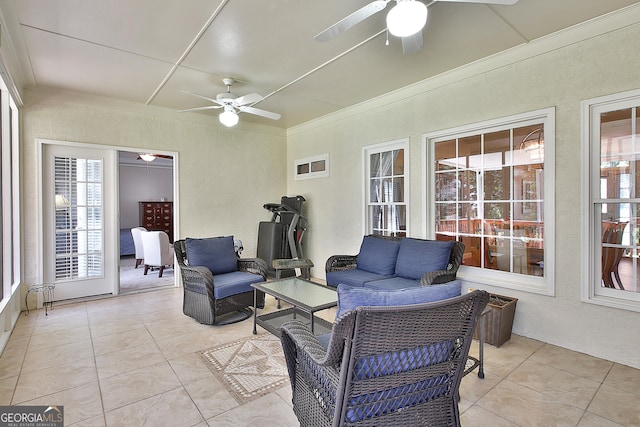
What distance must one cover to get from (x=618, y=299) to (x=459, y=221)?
1555mm

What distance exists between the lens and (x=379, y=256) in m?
3.91

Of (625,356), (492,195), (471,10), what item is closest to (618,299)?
→ (625,356)

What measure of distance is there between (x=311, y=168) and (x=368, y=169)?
1.34 metres

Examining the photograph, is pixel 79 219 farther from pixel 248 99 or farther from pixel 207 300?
pixel 248 99

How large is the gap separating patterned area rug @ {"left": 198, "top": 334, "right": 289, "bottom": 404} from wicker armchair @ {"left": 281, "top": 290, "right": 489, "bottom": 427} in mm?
830

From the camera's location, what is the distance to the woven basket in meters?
2.94

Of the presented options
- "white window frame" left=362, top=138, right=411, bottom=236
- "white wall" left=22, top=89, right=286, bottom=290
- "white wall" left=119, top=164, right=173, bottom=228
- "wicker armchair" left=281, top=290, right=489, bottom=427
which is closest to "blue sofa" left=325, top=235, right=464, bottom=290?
"white window frame" left=362, top=138, right=411, bottom=236

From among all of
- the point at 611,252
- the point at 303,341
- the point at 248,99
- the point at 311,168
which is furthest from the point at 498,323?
the point at 311,168

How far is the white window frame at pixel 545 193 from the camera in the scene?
3004mm

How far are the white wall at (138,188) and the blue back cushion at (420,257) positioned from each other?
28.4 feet

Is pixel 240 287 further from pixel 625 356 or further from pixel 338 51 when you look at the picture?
pixel 625 356

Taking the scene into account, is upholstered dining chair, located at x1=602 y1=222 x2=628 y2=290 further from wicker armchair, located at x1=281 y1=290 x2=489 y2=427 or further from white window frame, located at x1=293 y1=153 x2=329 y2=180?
white window frame, located at x1=293 y1=153 x2=329 y2=180

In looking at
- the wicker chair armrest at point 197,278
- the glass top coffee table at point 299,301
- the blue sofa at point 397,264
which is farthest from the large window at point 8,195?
the blue sofa at point 397,264

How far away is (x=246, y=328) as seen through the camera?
344cm
